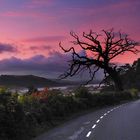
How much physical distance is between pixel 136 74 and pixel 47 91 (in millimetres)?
79408

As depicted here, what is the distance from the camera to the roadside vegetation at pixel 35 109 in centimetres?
2212

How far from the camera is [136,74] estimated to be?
116 m

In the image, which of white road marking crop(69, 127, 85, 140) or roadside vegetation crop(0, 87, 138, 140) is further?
white road marking crop(69, 127, 85, 140)

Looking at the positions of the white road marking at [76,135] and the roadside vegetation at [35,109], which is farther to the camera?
the white road marking at [76,135]

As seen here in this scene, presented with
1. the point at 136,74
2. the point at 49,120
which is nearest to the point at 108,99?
the point at 49,120

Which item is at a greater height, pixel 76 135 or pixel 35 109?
pixel 35 109

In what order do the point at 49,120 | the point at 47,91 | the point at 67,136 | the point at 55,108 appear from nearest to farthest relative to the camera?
the point at 67,136 → the point at 49,120 → the point at 55,108 → the point at 47,91

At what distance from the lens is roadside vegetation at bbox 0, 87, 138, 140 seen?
2212cm

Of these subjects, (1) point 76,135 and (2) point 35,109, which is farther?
(2) point 35,109

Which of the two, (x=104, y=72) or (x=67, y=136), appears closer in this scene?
(x=67, y=136)

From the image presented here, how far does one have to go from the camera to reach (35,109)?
2920 cm

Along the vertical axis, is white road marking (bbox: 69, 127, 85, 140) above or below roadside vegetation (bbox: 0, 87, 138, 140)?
below

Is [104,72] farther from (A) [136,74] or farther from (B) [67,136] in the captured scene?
(B) [67,136]

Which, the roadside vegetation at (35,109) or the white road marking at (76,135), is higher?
the roadside vegetation at (35,109)
